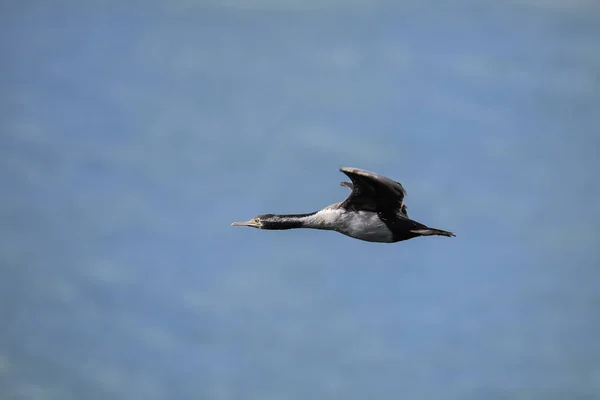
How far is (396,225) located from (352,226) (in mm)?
1296

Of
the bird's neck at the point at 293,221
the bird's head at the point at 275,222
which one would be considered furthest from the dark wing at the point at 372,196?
the bird's head at the point at 275,222

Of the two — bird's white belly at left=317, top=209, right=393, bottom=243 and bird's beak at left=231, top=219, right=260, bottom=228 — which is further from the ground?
bird's beak at left=231, top=219, right=260, bottom=228

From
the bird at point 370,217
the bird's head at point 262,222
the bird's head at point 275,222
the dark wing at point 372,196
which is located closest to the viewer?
the dark wing at point 372,196

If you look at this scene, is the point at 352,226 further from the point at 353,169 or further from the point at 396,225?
the point at 353,169

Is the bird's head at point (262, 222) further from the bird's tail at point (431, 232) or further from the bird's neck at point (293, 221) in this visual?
the bird's tail at point (431, 232)

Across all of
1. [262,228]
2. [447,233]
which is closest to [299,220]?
[262,228]

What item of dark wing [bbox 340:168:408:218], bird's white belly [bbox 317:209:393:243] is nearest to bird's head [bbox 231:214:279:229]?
bird's white belly [bbox 317:209:393:243]

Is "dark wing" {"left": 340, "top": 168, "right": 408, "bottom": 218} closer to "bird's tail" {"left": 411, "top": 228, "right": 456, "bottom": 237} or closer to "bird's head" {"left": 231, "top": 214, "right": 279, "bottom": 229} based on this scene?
"bird's tail" {"left": 411, "top": 228, "right": 456, "bottom": 237}

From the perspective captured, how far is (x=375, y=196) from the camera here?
37094 millimetres

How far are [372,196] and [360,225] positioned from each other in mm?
1097

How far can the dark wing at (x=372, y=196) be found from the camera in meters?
35.5

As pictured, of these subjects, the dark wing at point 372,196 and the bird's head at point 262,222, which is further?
the bird's head at point 262,222

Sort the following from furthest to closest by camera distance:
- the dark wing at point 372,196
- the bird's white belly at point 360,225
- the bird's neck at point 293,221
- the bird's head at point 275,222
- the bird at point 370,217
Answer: the bird's head at point 275,222, the bird's neck at point 293,221, the bird's white belly at point 360,225, the bird at point 370,217, the dark wing at point 372,196

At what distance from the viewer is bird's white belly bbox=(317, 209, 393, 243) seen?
37688 mm
